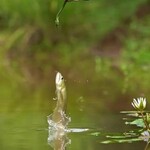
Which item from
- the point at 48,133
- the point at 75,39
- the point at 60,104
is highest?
the point at 75,39

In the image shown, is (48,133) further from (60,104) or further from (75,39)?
(75,39)

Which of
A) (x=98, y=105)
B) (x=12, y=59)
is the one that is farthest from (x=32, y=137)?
(x=12, y=59)

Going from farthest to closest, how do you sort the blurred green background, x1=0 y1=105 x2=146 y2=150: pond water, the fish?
the blurred green background
the fish
x1=0 y1=105 x2=146 y2=150: pond water

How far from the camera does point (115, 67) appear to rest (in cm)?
962

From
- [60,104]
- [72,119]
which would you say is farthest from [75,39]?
[60,104]

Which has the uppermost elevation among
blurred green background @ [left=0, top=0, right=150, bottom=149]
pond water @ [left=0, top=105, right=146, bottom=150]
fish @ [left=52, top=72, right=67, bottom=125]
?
blurred green background @ [left=0, top=0, right=150, bottom=149]

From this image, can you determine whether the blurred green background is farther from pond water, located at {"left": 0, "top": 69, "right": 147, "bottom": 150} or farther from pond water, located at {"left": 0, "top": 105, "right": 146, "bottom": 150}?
pond water, located at {"left": 0, "top": 105, "right": 146, "bottom": 150}

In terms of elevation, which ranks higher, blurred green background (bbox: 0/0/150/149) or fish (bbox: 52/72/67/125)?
blurred green background (bbox: 0/0/150/149)

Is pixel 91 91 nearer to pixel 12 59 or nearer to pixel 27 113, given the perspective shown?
pixel 27 113

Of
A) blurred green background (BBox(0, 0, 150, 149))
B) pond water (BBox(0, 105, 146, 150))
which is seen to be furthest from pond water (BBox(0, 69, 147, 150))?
blurred green background (BBox(0, 0, 150, 149))

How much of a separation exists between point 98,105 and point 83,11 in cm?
547

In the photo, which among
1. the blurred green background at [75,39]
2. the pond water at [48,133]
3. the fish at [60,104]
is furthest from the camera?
the blurred green background at [75,39]

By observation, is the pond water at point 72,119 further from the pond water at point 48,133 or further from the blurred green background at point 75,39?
the blurred green background at point 75,39

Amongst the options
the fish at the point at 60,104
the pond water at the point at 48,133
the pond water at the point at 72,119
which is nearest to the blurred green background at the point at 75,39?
the pond water at the point at 72,119
